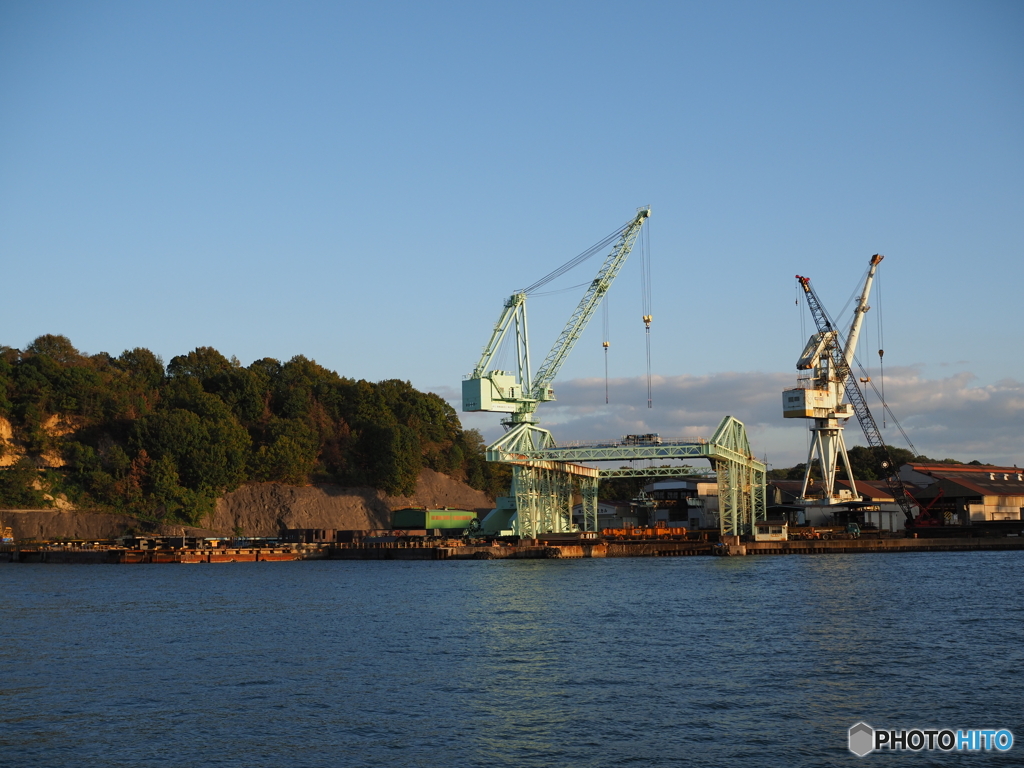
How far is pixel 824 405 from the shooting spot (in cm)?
11794

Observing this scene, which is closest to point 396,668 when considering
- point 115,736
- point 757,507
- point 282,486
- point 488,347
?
point 115,736

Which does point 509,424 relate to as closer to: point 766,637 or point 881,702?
point 766,637

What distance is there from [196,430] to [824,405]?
242 feet

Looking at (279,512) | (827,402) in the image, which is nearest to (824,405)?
(827,402)

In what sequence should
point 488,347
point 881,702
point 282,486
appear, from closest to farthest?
1. point 881,702
2. point 488,347
3. point 282,486

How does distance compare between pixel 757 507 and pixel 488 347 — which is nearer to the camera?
pixel 488 347

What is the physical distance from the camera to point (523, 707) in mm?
28500

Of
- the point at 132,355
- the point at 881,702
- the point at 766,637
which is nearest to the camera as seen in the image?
the point at 881,702

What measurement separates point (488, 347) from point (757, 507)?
120 ft

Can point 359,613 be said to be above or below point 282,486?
below

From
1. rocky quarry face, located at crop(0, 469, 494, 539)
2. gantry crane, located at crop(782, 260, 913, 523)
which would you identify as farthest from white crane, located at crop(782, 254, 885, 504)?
rocky quarry face, located at crop(0, 469, 494, 539)

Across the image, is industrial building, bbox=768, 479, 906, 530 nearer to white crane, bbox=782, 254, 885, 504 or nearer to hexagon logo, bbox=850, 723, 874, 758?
white crane, bbox=782, 254, 885, 504

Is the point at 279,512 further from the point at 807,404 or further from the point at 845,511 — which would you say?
the point at 845,511

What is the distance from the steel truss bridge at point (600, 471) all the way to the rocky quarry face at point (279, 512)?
34648 mm
